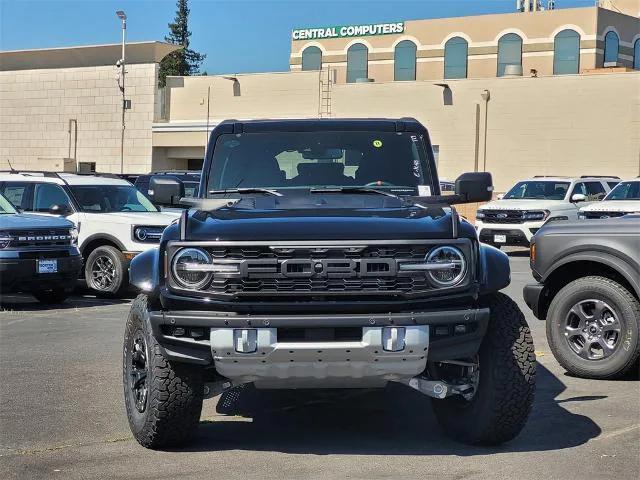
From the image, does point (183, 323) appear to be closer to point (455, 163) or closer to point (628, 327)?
point (628, 327)

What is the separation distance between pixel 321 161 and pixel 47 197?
9.47m

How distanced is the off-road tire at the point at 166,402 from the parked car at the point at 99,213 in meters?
8.83

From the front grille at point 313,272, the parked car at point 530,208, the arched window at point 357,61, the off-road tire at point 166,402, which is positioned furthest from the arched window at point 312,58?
the front grille at point 313,272

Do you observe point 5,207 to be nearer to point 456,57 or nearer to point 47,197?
point 47,197

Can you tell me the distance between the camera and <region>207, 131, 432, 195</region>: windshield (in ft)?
23.7

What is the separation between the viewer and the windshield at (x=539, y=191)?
83.1 feet

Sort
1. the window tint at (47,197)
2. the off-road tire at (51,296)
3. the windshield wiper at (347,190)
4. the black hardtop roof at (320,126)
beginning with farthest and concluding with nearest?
the window tint at (47,197), the off-road tire at (51,296), the black hardtop roof at (320,126), the windshield wiper at (347,190)

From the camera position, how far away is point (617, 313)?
27.2 feet

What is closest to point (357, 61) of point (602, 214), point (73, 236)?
point (602, 214)

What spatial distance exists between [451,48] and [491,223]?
114ft

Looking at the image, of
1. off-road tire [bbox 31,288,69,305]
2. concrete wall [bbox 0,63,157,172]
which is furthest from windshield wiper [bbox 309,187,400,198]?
concrete wall [bbox 0,63,157,172]

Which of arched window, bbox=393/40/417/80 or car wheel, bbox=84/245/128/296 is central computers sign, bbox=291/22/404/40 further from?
car wheel, bbox=84/245/128/296

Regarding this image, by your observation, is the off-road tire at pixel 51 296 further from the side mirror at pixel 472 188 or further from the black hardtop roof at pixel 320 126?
the side mirror at pixel 472 188

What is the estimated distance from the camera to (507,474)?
555 cm
